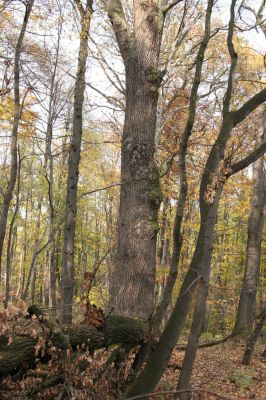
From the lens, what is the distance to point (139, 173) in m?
5.43

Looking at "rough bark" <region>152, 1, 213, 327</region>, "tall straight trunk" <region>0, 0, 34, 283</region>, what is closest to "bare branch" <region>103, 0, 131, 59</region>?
"rough bark" <region>152, 1, 213, 327</region>

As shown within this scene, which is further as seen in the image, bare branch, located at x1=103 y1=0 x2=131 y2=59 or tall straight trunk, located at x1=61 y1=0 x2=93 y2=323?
tall straight trunk, located at x1=61 y1=0 x2=93 y2=323

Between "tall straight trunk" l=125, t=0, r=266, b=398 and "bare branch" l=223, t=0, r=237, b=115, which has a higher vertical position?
"bare branch" l=223, t=0, r=237, b=115

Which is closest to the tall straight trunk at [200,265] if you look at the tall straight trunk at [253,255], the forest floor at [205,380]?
the forest floor at [205,380]

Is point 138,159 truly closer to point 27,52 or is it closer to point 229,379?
point 229,379

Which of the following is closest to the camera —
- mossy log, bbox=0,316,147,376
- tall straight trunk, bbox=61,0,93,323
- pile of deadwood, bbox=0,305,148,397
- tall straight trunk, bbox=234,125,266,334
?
pile of deadwood, bbox=0,305,148,397

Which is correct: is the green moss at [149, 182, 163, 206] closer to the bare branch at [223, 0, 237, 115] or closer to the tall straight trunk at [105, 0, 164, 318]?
the tall straight trunk at [105, 0, 164, 318]

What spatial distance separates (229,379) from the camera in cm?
770

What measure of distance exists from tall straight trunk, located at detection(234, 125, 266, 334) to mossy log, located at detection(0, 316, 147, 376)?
7.13m

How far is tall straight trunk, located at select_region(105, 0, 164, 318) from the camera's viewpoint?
17.0 ft

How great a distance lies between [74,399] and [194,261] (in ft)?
6.39

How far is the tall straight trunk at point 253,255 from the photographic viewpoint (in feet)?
36.2

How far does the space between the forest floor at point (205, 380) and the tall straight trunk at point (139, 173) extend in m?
0.95

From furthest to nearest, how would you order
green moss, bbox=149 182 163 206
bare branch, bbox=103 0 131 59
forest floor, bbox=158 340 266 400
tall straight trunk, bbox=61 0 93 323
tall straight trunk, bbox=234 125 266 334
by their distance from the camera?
tall straight trunk, bbox=234 125 266 334
tall straight trunk, bbox=61 0 93 323
forest floor, bbox=158 340 266 400
bare branch, bbox=103 0 131 59
green moss, bbox=149 182 163 206
